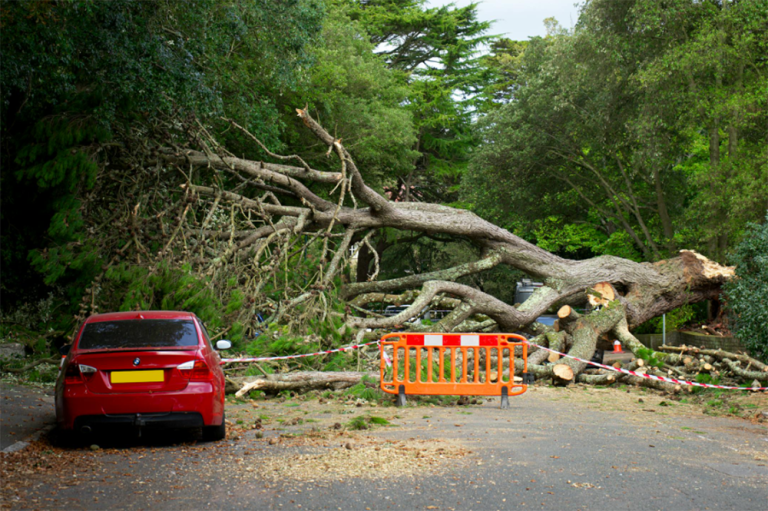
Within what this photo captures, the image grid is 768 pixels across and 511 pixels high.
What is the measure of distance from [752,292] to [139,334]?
34.9ft

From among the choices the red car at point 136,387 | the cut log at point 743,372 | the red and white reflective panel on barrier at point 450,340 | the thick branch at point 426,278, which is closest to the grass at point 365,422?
the red car at point 136,387

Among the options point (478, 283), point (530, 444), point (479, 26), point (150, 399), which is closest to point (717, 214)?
point (478, 283)

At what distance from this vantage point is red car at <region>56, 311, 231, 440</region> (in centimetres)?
634

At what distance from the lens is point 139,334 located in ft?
22.7

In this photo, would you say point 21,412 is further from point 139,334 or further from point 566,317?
point 566,317

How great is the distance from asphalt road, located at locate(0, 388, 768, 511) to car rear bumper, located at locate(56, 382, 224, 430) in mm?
283

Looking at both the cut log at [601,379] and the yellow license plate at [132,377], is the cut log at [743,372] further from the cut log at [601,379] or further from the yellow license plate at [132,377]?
the yellow license plate at [132,377]

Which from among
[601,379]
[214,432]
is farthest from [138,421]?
[601,379]

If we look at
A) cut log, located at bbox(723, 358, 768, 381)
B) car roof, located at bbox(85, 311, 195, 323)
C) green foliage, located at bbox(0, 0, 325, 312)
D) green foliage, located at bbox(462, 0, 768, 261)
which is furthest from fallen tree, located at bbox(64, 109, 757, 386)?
green foliage, located at bbox(462, 0, 768, 261)

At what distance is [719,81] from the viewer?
17.8 metres

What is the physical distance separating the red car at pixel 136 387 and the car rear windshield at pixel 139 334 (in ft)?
0.06

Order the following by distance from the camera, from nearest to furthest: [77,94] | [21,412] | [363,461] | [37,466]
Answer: [37,466] → [363,461] → [21,412] → [77,94]

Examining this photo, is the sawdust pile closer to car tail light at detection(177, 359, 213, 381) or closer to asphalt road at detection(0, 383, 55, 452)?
car tail light at detection(177, 359, 213, 381)

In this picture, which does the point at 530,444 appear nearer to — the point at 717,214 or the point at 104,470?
the point at 104,470
